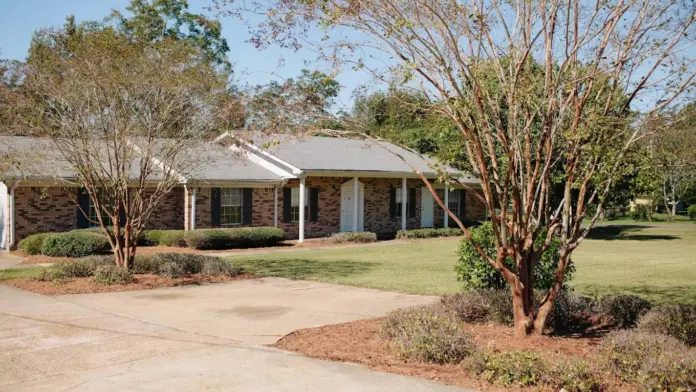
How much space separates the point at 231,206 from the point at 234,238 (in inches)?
108

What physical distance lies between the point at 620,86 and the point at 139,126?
34.3 feet

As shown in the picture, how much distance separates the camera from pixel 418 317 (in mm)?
8453

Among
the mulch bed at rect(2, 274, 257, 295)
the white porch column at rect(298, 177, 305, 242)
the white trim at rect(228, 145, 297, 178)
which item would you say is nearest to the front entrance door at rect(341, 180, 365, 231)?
the white trim at rect(228, 145, 297, 178)

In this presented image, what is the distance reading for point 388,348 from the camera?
8258 mm

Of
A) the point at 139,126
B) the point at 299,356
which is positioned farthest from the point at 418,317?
the point at 139,126

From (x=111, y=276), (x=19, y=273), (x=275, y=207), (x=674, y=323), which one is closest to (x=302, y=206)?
(x=275, y=207)

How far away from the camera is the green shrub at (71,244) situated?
64.6 ft

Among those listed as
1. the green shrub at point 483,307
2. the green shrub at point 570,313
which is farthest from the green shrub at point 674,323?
the green shrub at point 483,307

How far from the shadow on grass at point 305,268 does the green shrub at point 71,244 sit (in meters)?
4.90

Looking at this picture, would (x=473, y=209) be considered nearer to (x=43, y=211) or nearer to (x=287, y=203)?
(x=287, y=203)

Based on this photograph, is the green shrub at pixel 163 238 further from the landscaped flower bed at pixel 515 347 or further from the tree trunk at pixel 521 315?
the tree trunk at pixel 521 315

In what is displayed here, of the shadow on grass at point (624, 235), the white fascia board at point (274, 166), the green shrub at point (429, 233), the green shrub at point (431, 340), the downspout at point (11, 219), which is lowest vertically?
the green shrub at point (431, 340)

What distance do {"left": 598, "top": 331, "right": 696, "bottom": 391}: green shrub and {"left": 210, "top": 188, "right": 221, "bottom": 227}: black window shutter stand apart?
63.3 ft

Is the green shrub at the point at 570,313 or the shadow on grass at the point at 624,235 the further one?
the shadow on grass at the point at 624,235
